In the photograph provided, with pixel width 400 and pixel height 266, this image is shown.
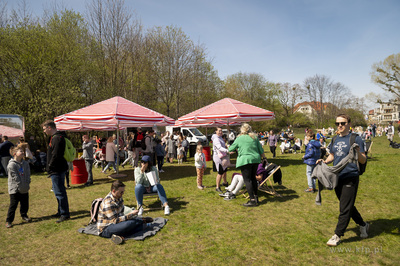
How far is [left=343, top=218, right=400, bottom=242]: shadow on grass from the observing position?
4371mm

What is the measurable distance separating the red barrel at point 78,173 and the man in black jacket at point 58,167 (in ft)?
13.0

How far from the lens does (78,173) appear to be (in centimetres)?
934

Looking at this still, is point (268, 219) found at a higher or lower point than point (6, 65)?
lower

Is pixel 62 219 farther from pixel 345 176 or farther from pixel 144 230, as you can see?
pixel 345 176

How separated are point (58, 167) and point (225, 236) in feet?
12.9

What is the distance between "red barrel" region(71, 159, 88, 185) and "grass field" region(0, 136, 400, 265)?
1983 millimetres

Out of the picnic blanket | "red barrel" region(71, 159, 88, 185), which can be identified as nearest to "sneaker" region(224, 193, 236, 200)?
the picnic blanket

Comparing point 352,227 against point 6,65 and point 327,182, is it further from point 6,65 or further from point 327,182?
point 6,65

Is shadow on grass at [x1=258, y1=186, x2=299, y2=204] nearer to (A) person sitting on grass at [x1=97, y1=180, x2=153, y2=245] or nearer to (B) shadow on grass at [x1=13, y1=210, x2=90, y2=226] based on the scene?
(A) person sitting on grass at [x1=97, y1=180, x2=153, y2=245]

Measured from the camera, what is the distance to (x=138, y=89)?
26.1 m

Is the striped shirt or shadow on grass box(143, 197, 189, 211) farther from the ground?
the striped shirt

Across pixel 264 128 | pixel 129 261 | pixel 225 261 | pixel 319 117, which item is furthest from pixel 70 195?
pixel 319 117

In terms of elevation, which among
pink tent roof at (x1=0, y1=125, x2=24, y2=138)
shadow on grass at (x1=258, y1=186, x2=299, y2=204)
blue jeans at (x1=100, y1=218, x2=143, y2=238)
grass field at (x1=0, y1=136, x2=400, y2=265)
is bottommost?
shadow on grass at (x1=258, y1=186, x2=299, y2=204)

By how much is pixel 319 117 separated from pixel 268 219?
6363 cm
